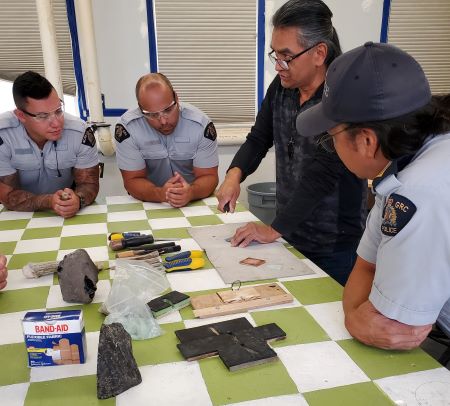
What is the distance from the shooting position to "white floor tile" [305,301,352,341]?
102 cm

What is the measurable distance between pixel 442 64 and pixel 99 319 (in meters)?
4.18

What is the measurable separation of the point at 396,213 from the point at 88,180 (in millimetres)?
1751

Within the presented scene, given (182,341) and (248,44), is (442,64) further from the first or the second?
(182,341)

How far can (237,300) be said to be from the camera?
45.6 inches

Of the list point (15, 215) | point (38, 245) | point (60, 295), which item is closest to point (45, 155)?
point (15, 215)

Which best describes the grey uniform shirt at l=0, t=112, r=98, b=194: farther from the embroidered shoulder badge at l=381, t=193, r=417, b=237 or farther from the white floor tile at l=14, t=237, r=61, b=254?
the embroidered shoulder badge at l=381, t=193, r=417, b=237

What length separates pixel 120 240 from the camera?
1.56 metres

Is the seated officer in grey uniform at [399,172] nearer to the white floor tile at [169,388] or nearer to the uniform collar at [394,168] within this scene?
the uniform collar at [394,168]

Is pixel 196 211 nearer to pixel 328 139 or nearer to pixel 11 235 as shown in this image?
pixel 11 235

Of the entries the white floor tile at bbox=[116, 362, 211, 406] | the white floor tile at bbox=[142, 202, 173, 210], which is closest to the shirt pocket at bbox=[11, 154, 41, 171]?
the white floor tile at bbox=[142, 202, 173, 210]

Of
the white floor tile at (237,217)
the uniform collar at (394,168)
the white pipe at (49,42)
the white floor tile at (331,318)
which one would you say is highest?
the white pipe at (49,42)

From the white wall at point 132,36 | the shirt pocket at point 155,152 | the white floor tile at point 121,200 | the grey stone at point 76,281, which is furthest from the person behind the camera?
the white wall at point 132,36

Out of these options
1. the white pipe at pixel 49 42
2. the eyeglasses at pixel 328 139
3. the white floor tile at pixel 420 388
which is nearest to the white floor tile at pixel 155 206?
the eyeglasses at pixel 328 139

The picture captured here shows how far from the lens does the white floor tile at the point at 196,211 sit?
6.53 ft
